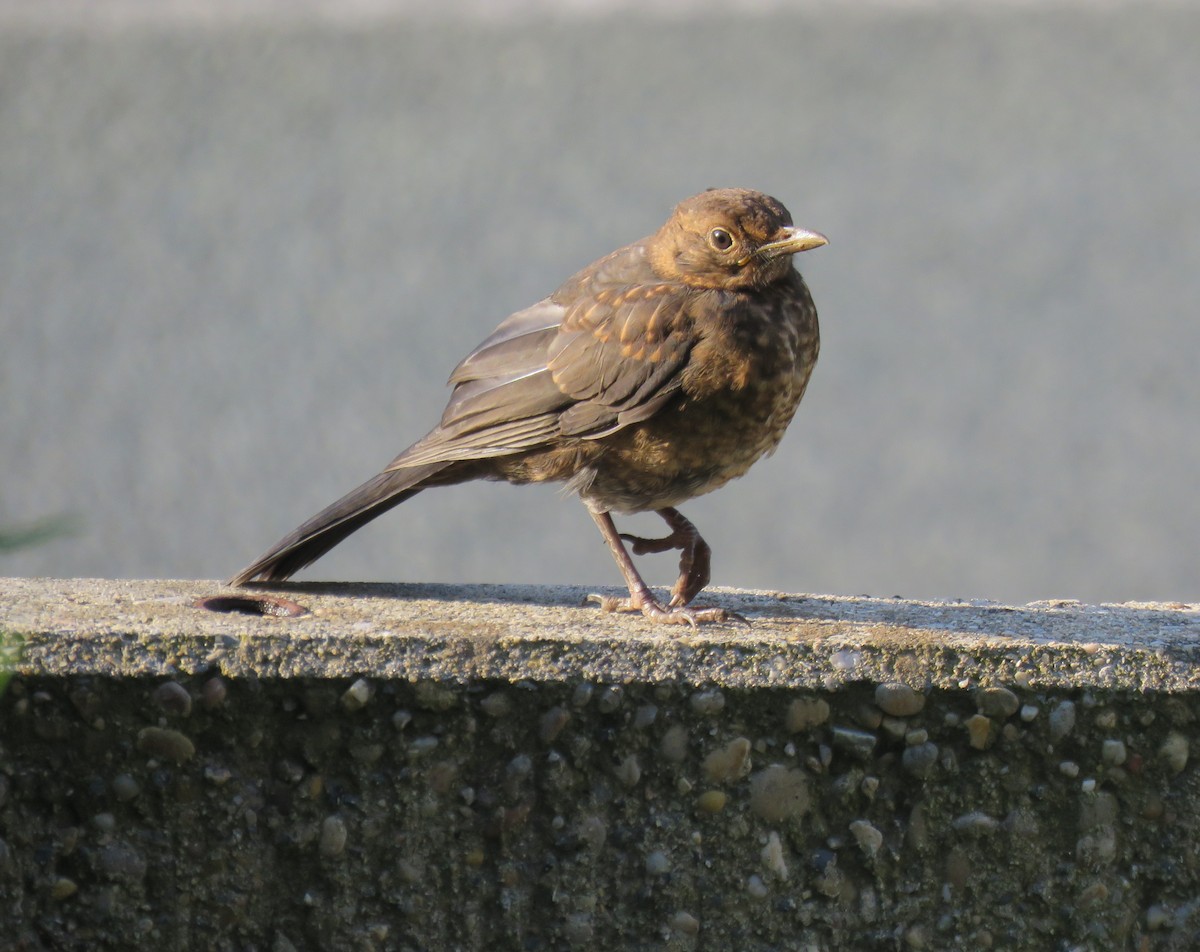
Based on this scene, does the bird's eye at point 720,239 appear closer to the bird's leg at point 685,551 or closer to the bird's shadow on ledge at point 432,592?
the bird's leg at point 685,551

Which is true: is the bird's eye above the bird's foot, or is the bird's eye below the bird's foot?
above

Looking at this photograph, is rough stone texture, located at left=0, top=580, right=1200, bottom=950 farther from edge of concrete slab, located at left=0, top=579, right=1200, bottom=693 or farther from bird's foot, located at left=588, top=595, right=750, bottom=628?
bird's foot, located at left=588, top=595, right=750, bottom=628

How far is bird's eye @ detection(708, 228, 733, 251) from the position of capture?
2623 mm

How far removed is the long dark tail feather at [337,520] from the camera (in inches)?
102

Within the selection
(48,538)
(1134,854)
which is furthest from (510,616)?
(48,538)

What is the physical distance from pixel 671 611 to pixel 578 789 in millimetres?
503

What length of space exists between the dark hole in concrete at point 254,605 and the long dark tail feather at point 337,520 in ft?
0.63

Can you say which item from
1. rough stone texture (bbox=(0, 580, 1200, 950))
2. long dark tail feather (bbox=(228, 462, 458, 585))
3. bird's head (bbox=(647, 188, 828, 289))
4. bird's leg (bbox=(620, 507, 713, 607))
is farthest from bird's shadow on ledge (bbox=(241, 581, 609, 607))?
bird's head (bbox=(647, 188, 828, 289))

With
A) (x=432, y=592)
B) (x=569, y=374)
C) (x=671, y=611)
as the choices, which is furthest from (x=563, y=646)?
(x=569, y=374)

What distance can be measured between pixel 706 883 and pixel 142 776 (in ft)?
2.40

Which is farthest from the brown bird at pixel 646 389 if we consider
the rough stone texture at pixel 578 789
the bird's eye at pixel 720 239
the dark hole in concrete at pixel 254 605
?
the rough stone texture at pixel 578 789

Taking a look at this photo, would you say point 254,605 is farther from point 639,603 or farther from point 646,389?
point 646,389

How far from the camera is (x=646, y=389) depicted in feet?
8.23

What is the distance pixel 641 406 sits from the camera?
8.27 ft
